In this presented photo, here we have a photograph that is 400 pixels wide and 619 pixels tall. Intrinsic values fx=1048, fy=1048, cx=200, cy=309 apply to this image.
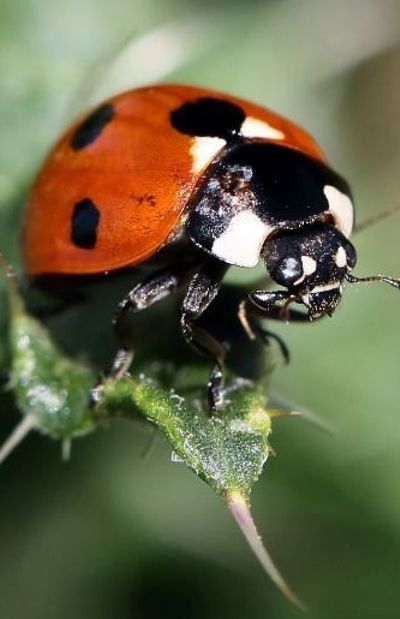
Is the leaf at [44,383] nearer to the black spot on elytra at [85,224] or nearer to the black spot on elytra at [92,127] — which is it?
the black spot on elytra at [85,224]

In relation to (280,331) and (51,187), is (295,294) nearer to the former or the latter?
(51,187)

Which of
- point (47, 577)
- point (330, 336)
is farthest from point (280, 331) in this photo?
point (47, 577)

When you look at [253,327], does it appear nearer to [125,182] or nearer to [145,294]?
[145,294]

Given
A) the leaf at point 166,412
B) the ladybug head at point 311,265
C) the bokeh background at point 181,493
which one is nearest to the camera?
the leaf at point 166,412

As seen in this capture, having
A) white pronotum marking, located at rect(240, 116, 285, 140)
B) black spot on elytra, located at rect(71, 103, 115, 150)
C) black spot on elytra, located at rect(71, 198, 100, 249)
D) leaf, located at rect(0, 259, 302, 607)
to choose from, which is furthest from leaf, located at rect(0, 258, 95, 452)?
white pronotum marking, located at rect(240, 116, 285, 140)

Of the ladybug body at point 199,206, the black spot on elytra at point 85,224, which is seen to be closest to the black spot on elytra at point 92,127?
the ladybug body at point 199,206

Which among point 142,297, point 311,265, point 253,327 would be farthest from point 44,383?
point 311,265
